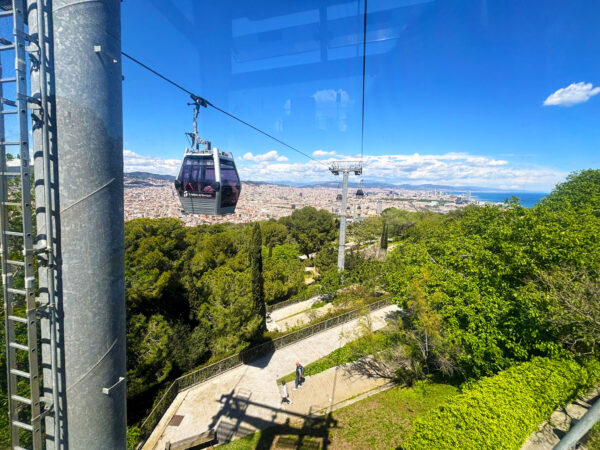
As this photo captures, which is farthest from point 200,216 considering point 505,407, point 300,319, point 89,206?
point 300,319

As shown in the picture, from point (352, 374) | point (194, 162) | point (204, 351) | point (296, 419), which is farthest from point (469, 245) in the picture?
point (204, 351)

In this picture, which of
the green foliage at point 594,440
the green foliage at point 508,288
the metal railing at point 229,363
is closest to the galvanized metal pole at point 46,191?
the green foliage at point 508,288

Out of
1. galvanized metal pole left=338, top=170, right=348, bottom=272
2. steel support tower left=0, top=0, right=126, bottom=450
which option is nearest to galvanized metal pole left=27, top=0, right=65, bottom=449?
steel support tower left=0, top=0, right=126, bottom=450

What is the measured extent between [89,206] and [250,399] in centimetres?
744

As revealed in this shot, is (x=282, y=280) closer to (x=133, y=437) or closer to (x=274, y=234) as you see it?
(x=274, y=234)

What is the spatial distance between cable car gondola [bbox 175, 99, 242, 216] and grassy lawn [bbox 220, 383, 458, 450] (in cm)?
466

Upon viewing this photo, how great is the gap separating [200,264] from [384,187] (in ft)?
335

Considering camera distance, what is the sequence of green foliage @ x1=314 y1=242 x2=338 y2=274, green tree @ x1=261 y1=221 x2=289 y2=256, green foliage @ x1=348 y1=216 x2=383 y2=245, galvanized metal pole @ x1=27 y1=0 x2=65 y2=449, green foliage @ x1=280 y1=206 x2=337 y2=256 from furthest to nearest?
green foliage @ x1=348 y1=216 x2=383 y2=245, green foliage @ x1=280 y1=206 x2=337 y2=256, green tree @ x1=261 y1=221 x2=289 y2=256, green foliage @ x1=314 y1=242 x2=338 y2=274, galvanized metal pole @ x1=27 y1=0 x2=65 y2=449

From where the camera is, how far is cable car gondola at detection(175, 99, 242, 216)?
4391mm

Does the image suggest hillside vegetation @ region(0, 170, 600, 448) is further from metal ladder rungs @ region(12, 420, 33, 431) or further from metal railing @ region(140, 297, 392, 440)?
metal ladder rungs @ region(12, 420, 33, 431)

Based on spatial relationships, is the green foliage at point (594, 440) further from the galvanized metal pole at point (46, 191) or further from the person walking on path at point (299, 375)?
the galvanized metal pole at point (46, 191)

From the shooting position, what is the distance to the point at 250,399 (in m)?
6.88

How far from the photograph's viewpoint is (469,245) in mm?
7184

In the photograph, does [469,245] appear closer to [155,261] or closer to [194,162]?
[194,162]
